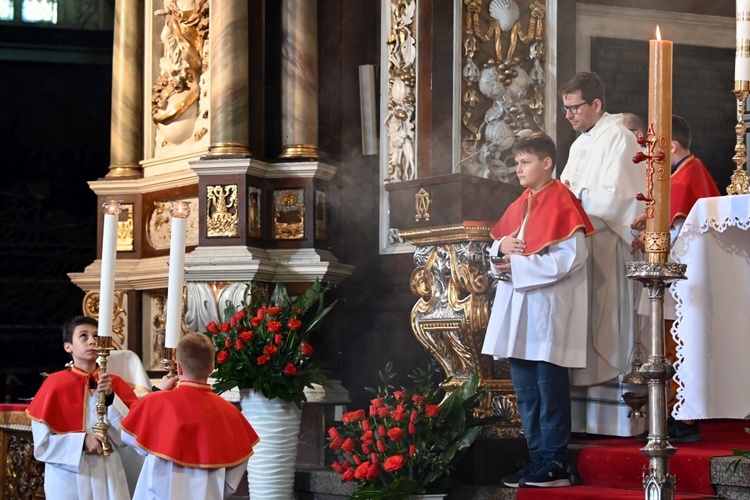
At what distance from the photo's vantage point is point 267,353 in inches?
275

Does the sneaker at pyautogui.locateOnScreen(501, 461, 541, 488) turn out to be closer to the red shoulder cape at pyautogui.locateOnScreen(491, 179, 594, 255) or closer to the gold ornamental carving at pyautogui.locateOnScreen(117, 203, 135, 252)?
the red shoulder cape at pyautogui.locateOnScreen(491, 179, 594, 255)

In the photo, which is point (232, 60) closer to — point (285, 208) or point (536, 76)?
point (285, 208)

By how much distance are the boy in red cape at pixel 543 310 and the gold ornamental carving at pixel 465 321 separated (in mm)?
436

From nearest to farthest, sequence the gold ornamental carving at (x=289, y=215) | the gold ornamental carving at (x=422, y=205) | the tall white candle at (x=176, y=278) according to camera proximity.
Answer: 1. the tall white candle at (x=176, y=278)
2. the gold ornamental carving at (x=422, y=205)
3. the gold ornamental carving at (x=289, y=215)

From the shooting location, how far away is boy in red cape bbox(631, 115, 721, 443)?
20.2 feet

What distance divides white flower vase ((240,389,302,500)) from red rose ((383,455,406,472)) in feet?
3.34

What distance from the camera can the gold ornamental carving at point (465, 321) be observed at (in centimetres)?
665

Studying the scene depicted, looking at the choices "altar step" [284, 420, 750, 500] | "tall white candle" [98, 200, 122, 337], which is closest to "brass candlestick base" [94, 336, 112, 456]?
"tall white candle" [98, 200, 122, 337]

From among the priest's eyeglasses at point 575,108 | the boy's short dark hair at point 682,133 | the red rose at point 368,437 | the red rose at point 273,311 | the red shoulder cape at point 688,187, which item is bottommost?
the red rose at point 368,437

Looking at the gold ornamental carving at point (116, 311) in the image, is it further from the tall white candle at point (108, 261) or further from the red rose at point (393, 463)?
the tall white candle at point (108, 261)

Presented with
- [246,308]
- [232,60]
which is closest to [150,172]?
[232,60]

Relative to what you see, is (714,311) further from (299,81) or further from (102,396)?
(299,81)

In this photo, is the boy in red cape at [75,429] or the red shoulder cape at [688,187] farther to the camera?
the boy in red cape at [75,429]

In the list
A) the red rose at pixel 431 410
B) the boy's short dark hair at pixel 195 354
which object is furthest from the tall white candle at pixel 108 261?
the red rose at pixel 431 410
